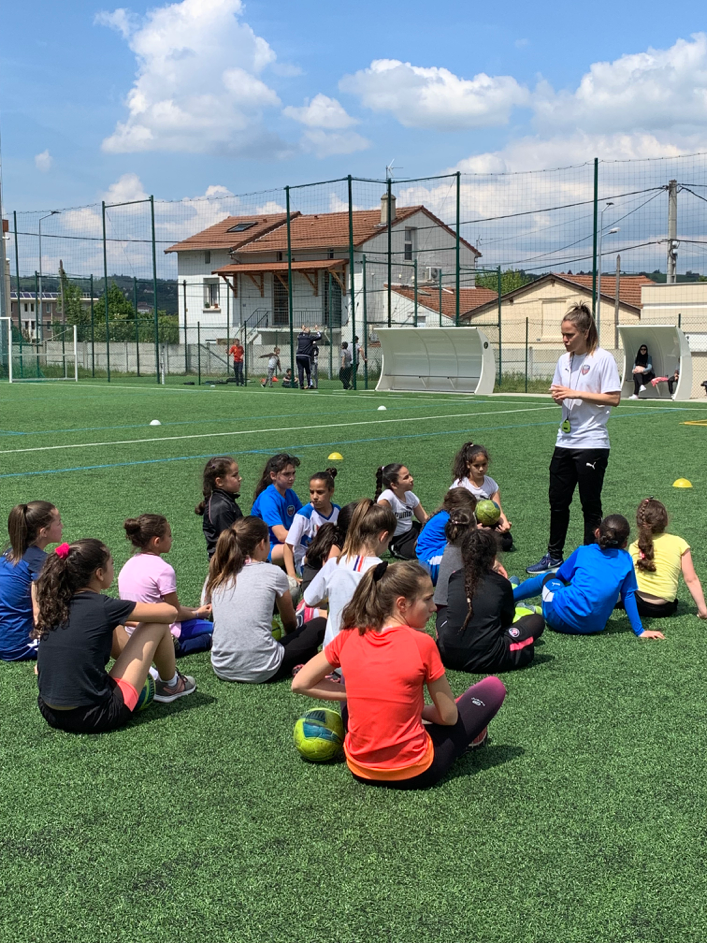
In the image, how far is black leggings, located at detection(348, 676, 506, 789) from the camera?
12.3 ft

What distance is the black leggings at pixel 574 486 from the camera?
7.08 metres

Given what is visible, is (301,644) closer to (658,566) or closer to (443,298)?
(658,566)

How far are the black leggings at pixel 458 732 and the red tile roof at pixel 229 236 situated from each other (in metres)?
58.4

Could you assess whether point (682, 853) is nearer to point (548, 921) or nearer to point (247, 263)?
point (548, 921)

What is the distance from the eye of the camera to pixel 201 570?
725 centimetres

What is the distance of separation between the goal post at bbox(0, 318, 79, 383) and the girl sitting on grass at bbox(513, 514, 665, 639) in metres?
35.2

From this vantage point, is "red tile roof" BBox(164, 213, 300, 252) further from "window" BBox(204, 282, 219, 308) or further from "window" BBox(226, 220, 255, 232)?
"window" BBox(204, 282, 219, 308)

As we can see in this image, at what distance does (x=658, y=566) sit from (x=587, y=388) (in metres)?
1.59

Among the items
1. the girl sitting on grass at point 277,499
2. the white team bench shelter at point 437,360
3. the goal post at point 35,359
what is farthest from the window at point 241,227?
the girl sitting on grass at point 277,499

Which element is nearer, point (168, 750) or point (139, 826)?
point (139, 826)

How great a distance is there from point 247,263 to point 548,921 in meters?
56.7

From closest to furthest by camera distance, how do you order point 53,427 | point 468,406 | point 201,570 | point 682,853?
1. point 682,853
2. point 201,570
3. point 53,427
4. point 468,406

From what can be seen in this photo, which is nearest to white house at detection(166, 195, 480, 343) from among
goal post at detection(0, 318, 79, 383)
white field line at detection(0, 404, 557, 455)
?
goal post at detection(0, 318, 79, 383)

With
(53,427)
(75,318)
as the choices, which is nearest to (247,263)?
(75,318)
